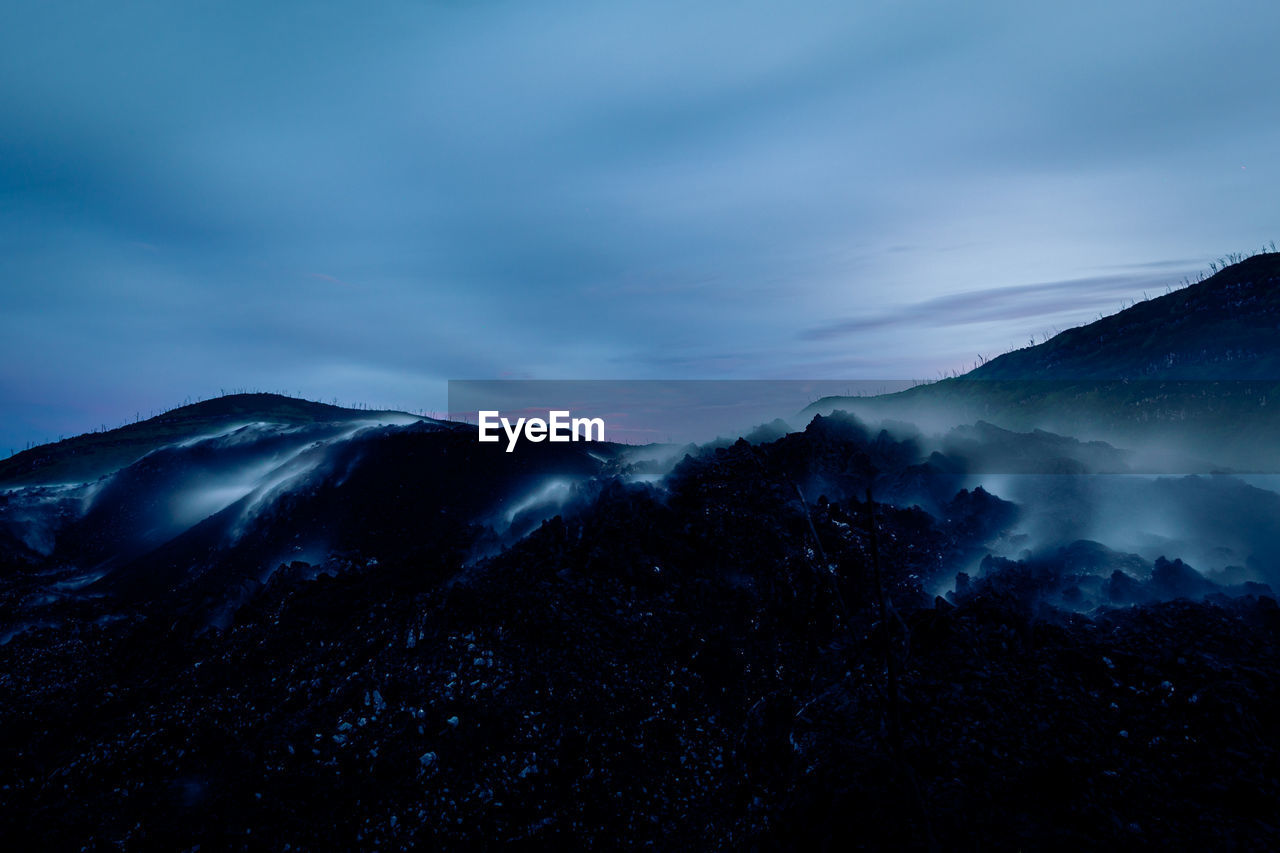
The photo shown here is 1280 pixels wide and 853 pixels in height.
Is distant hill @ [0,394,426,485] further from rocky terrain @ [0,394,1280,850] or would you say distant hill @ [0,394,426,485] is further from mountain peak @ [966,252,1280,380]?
mountain peak @ [966,252,1280,380]

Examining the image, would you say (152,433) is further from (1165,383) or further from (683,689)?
(1165,383)

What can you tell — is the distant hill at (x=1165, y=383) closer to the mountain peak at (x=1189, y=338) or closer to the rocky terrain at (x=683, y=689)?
the mountain peak at (x=1189, y=338)

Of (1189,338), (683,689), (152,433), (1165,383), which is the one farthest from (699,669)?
(152,433)

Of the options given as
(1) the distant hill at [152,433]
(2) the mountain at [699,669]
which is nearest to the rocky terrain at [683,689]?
(2) the mountain at [699,669]

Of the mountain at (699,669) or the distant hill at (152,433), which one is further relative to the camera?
the distant hill at (152,433)

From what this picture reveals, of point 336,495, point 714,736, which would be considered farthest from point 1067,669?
point 336,495

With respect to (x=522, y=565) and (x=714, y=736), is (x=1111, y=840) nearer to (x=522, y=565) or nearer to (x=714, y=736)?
(x=714, y=736)

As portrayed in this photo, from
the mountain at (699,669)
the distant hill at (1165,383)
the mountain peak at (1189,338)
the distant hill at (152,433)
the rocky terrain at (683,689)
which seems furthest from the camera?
the distant hill at (152,433)

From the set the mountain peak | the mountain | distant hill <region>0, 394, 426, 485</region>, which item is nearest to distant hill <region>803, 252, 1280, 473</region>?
the mountain peak
